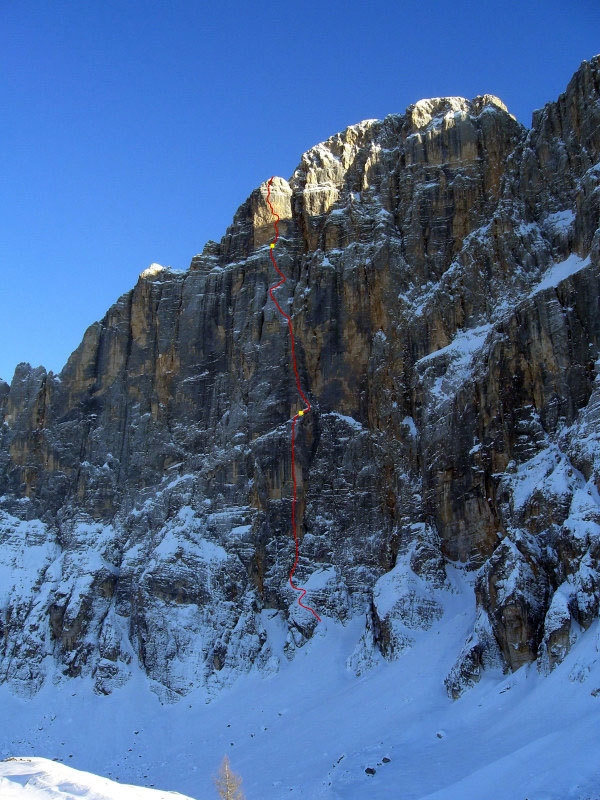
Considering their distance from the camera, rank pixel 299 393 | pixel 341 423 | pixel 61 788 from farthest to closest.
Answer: pixel 299 393 < pixel 341 423 < pixel 61 788

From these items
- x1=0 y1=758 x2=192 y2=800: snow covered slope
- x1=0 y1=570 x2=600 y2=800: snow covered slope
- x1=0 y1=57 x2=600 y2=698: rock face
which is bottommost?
x1=0 y1=570 x2=600 y2=800: snow covered slope

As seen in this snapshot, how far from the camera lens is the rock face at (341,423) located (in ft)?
216

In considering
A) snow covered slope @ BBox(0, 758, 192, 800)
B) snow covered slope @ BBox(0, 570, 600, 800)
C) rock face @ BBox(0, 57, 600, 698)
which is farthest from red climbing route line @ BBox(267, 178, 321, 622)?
snow covered slope @ BBox(0, 758, 192, 800)

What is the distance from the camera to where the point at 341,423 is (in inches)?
3275

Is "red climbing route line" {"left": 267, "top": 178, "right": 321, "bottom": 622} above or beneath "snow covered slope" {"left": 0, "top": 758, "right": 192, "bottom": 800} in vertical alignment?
above

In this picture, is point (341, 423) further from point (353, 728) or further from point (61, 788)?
point (61, 788)

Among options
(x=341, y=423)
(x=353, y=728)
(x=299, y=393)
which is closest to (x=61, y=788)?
(x=353, y=728)

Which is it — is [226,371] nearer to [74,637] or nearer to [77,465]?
[77,465]

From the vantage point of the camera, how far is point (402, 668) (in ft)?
208

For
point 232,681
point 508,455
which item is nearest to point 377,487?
point 508,455

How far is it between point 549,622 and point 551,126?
4658 cm

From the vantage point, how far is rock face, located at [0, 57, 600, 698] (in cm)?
6588

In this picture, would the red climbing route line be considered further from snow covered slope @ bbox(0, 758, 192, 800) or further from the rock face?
snow covered slope @ bbox(0, 758, 192, 800)

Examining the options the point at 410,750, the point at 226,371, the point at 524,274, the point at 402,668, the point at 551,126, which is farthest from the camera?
the point at 226,371
